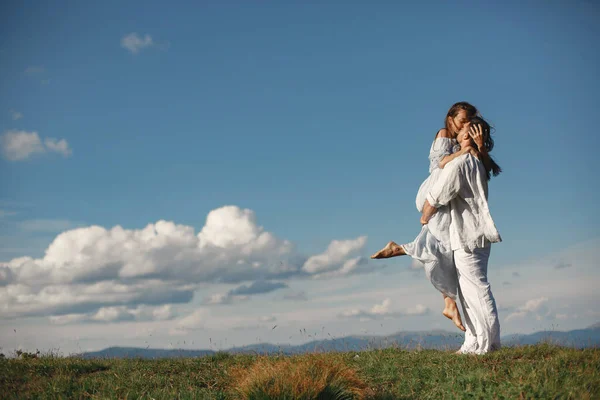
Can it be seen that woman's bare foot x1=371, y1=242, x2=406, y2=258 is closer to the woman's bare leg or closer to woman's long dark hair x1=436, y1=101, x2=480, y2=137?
the woman's bare leg

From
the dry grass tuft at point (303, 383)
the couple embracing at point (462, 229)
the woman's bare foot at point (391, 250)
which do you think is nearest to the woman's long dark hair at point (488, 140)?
the couple embracing at point (462, 229)

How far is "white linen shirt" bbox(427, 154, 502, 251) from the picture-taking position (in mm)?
9297

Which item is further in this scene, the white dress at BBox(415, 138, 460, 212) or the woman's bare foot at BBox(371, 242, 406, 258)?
the white dress at BBox(415, 138, 460, 212)

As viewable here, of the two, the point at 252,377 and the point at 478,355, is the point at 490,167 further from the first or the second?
the point at 252,377

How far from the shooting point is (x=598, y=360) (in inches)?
317

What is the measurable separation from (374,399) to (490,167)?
450 cm

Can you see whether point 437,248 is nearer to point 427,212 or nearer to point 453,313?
point 427,212

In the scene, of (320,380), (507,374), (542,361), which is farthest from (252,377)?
(542,361)

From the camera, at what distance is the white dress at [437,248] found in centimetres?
958

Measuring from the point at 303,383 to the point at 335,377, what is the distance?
0.70 meters

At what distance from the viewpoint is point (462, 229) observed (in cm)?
956

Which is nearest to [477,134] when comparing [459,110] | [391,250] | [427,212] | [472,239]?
[459,110]

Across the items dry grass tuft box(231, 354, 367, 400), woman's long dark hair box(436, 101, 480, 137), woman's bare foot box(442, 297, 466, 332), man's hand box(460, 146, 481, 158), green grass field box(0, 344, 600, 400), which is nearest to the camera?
dry grass tuft box(231, 354, 367, 400)

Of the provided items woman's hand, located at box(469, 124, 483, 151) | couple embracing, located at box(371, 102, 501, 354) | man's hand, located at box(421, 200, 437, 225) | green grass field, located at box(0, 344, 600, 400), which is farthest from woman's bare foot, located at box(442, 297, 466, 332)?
woman's hand, located at box(469, 124, 483, 151)
